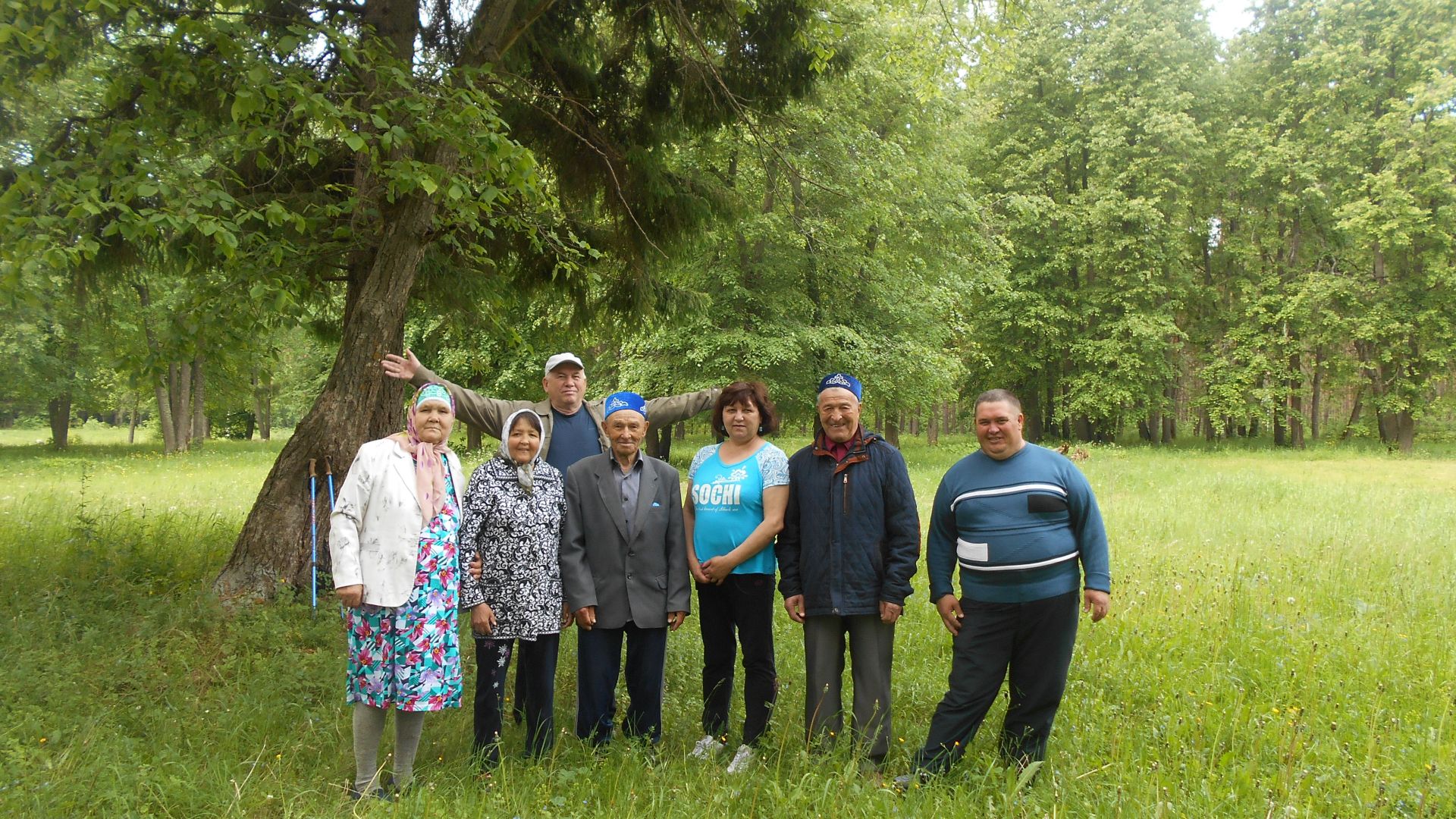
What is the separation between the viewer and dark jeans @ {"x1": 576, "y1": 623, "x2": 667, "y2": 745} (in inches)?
152

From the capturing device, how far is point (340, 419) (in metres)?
5.96

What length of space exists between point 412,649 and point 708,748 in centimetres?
142

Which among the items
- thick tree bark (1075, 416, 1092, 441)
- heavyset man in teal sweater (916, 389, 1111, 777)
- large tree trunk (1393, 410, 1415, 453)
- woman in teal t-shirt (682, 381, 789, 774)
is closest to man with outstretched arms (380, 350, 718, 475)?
woman in teal t-shirt (682, 381, 789, 774)

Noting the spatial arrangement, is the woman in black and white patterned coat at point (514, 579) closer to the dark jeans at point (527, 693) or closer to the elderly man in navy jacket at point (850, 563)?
the dark jeans at point (527, 693)

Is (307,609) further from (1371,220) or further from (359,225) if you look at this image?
(1371,220)

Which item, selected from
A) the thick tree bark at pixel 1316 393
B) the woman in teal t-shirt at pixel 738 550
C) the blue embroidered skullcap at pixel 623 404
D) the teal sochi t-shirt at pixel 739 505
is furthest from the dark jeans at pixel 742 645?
the thick tree bark at pixel 1316 393

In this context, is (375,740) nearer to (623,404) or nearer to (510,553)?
(510,553)

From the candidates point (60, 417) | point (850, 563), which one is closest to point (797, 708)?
point (850, 563)

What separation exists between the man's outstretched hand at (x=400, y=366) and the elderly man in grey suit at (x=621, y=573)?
1151mm

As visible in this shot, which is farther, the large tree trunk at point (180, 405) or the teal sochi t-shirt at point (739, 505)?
the large tree trunk at point (180, 405)

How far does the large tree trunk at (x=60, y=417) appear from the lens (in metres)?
26.9

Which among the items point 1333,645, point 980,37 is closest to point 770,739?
point 1333,645

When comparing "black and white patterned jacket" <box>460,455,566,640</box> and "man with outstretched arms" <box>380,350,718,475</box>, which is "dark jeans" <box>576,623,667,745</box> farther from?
"man with outstretched arms" <box>380,350,718,475</box>

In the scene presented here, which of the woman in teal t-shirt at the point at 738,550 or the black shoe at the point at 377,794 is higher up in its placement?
the woman in teal t-shirt at the point at 738,550
